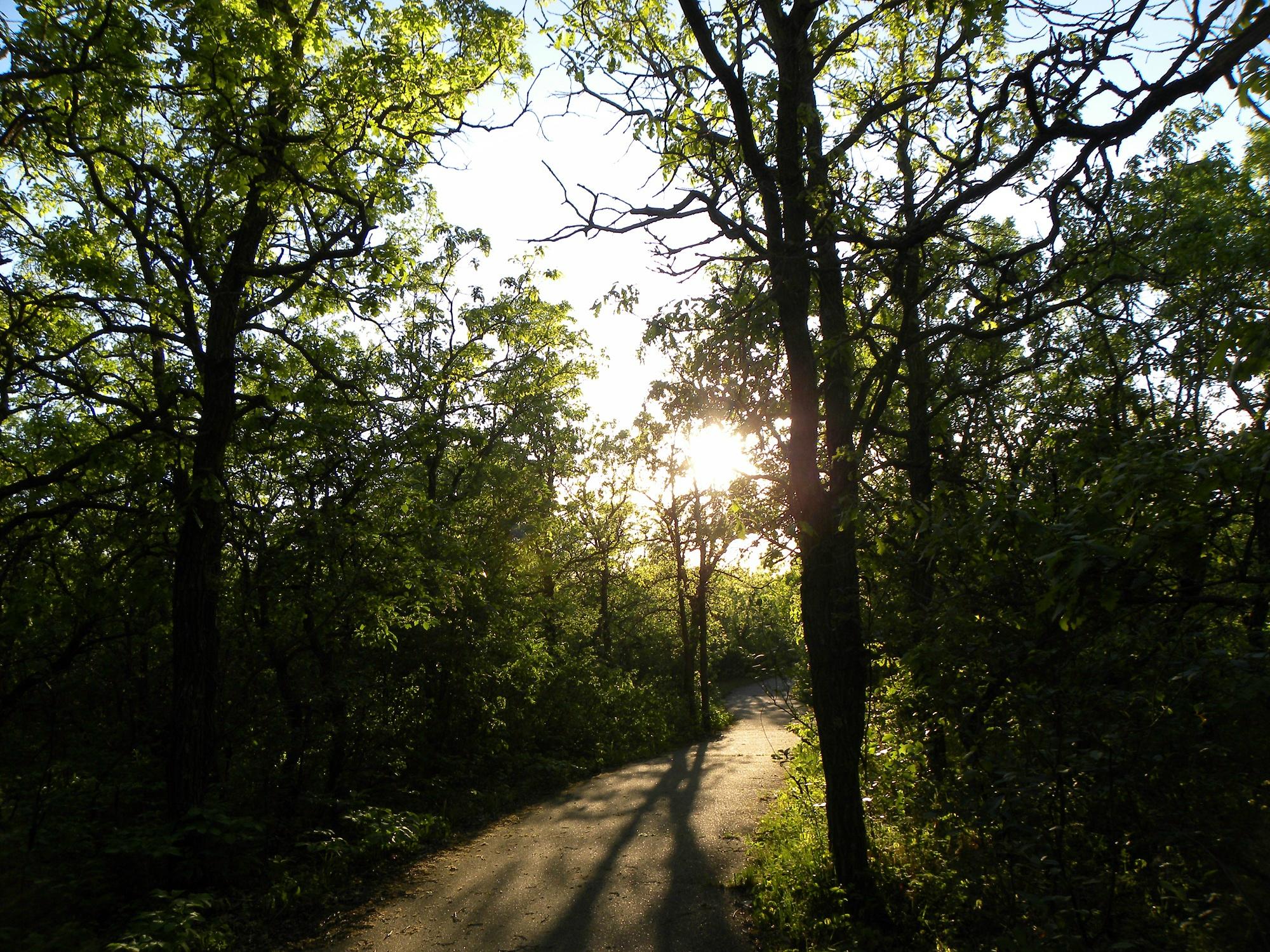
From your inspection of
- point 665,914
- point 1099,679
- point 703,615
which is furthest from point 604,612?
point 1099,679

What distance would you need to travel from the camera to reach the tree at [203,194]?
7.23 metres

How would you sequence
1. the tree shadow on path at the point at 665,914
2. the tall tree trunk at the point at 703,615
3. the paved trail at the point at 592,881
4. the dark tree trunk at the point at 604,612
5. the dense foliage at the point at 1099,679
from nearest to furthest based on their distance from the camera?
the dense foliage at the point at 1099,679, the tree shadow on path at the point at 665,914, the paved trail at the point at 592,881, the tall tree trunk at the point at 703,615, the dark tree trunk at the point at 604,612

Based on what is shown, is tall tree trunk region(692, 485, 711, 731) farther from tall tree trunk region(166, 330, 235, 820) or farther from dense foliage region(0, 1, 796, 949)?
tall tree trunk region(166, 330, 235, 820)

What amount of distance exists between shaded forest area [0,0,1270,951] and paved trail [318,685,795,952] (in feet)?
2.42

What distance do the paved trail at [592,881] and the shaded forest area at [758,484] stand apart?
738 millimetres

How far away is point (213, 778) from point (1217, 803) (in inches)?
382

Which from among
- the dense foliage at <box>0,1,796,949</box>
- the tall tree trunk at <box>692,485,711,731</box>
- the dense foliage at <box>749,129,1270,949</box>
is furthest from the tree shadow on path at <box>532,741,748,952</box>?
the tall tree trunk at <box>692,485,711,731</box>

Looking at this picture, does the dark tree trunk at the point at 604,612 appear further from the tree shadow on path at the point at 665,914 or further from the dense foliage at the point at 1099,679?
the dense foliage at the point at 1099,679

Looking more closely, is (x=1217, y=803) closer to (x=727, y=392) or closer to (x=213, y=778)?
(x=727, y=392)

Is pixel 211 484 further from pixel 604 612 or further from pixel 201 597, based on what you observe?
pixel 604 612

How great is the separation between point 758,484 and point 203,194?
7651 mm

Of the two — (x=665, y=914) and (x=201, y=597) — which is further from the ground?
(x=201, y=597)

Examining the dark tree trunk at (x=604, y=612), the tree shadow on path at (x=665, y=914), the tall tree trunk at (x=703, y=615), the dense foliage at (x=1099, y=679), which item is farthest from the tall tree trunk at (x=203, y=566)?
the dark tree trunk at (x=604, y=612)

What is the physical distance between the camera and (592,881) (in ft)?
28.6
